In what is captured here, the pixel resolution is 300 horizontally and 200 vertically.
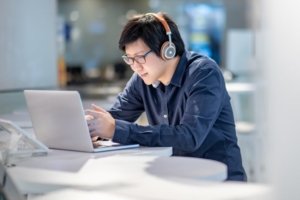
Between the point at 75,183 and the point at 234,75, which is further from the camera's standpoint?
the point at 234,75

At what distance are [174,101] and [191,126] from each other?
0.93 ft

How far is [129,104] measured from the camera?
2.63 m

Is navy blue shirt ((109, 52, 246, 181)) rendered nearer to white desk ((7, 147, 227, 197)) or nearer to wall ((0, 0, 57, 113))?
white desk ((7, 147, 227, 197))

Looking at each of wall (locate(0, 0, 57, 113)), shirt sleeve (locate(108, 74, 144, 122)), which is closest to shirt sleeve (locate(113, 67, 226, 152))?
shirt sleeve (locate(108, 74, 144, 122))

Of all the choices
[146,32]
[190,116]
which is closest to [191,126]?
[190,116]

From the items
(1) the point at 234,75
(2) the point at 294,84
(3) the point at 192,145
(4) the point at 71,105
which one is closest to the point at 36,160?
(4) the point at 71,105

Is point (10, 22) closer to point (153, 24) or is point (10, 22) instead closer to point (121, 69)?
point (153, 24)

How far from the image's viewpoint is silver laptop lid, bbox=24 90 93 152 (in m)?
2.08

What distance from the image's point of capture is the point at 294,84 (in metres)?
1.17

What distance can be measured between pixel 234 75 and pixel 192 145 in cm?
300

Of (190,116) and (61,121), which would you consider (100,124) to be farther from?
(190,116)

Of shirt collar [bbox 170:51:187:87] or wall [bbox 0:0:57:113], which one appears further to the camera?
wall [bbox 0:0:57:113]

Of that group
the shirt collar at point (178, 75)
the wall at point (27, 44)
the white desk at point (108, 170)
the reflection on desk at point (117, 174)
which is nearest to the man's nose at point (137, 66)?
the shirt collar at point (178, 75)

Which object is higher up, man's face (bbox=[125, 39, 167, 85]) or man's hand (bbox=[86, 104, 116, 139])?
man's face (bbox=[125, 39, 167, 85])
